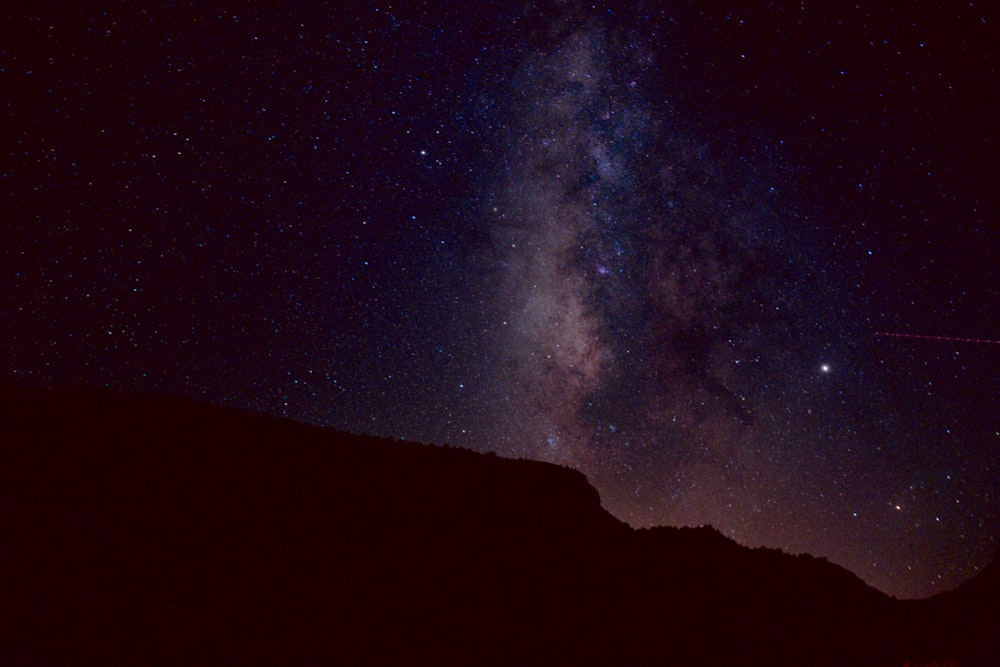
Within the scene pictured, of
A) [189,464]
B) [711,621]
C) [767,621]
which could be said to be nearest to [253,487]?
[189,464]

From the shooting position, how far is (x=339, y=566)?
982 centimetres

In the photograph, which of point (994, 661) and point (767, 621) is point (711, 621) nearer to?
point (767, 621)

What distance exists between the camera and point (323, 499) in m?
11.3

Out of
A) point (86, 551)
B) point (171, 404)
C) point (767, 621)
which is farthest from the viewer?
point (767, 621)

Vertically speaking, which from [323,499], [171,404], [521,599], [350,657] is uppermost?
[171,404]

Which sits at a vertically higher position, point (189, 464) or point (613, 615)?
point (189, 464)

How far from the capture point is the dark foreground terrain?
7383mm

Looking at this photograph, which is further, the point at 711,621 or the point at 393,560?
the point at 711,621

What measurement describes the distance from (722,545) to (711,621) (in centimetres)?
541

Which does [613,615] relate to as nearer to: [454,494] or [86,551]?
[454,494]

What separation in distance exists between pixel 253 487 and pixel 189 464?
58.6 inches

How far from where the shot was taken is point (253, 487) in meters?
10.7

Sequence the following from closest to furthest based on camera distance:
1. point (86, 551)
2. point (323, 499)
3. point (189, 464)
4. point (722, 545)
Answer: point (86, 551), point (189, 464), point (323, 499), point (722, 545)

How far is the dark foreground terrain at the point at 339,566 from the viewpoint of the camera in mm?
7383
